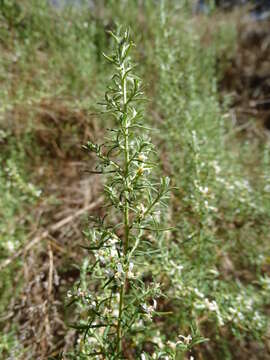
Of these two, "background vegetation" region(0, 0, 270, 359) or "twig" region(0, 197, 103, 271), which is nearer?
"background vegetation" region(0, 0, 270, 359)

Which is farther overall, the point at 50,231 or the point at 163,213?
the point at 50,231

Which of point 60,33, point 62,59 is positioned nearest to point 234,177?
point 62,59

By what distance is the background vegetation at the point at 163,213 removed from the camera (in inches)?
65.7

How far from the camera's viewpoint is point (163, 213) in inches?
61.6

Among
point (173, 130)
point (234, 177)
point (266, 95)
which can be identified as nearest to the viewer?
point (234, 177)

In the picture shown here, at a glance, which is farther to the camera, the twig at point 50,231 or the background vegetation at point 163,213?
the twig at point 50,231

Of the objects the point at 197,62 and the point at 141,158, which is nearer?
the point at 141,158

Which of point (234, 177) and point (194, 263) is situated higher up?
point (234, 177)

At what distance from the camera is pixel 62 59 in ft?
10.6

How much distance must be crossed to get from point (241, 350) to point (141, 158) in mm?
1620

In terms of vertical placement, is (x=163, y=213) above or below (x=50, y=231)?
above

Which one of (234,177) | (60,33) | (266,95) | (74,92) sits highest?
(60,33)

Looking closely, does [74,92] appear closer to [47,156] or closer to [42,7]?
[47,156]

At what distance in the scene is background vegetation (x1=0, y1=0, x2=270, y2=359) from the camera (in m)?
1.67
